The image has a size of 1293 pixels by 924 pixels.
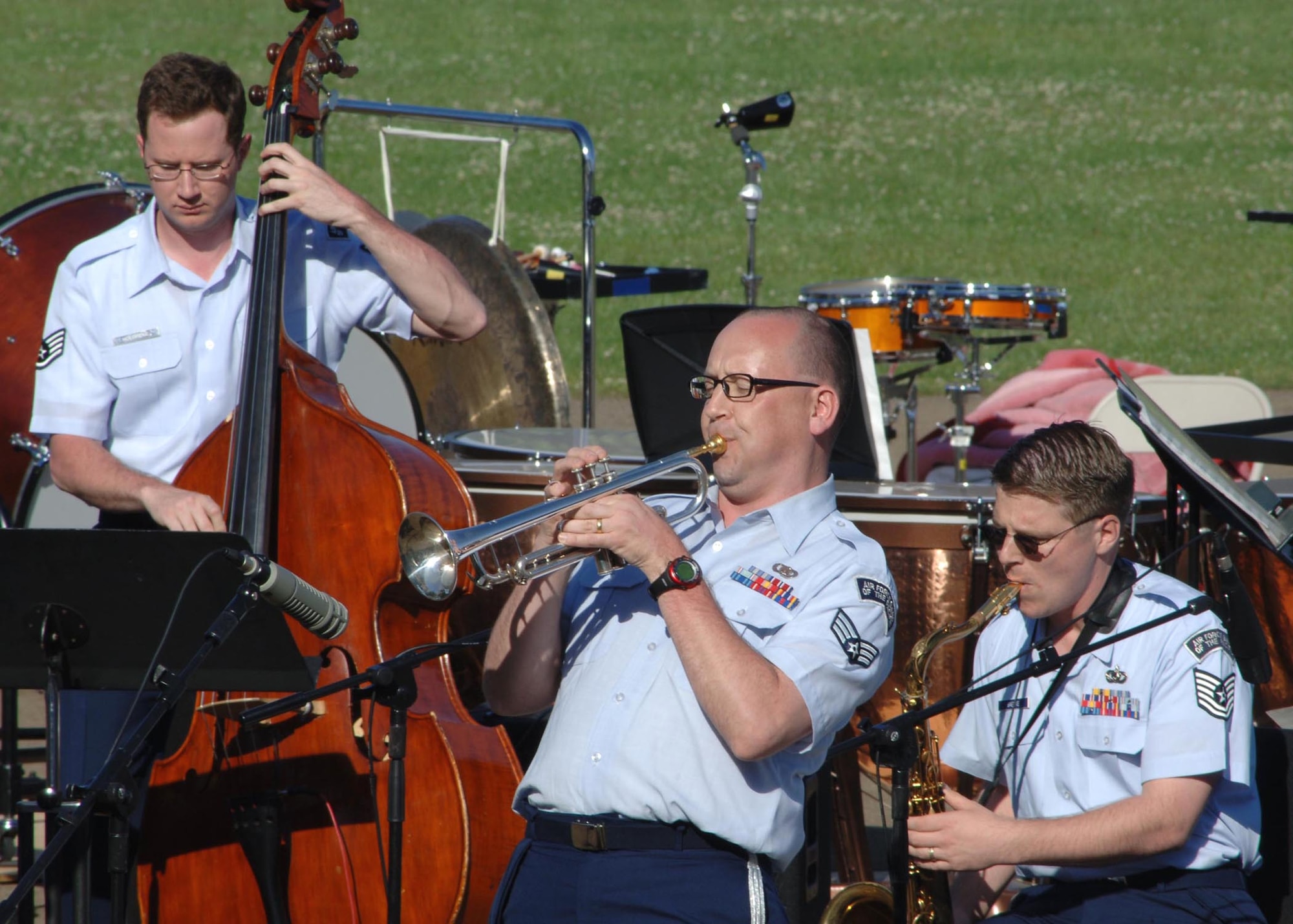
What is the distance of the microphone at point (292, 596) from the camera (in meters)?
2.86

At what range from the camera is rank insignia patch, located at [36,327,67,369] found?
3.94 metres

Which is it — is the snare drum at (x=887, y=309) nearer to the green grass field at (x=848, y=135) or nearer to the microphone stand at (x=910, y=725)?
the microphone stand at (x=910, y=725)

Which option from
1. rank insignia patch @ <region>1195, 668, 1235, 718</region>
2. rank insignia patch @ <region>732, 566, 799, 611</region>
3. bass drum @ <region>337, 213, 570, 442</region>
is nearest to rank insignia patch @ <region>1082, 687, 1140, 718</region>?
rank insignia patch @ <region>1195, 668, 1235, 718</region>

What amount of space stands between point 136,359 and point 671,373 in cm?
161

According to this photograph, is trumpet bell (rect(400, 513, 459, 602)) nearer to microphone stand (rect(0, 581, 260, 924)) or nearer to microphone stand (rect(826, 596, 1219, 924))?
microphone stand (rect(0, 581, 260, 924))

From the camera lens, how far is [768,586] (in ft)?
10.4

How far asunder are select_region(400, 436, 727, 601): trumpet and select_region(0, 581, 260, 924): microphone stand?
0.42 meters

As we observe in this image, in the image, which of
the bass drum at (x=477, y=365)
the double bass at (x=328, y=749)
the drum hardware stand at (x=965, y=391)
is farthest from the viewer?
the drum hardware stand at (x=965, y=391)

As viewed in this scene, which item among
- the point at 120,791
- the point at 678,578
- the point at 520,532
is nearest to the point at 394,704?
the point at 520,532

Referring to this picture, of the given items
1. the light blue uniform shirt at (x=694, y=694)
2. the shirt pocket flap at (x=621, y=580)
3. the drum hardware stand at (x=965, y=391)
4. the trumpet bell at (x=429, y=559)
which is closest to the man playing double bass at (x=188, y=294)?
the trumpet bell at (x=429, y=559)

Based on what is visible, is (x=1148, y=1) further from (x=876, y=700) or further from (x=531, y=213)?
(x=876, y=700)

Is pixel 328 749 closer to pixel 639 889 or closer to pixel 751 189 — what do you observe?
pixel 639 889

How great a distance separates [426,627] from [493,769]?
0.37 metres

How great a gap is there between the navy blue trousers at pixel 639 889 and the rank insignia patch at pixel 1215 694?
1.00 metres
